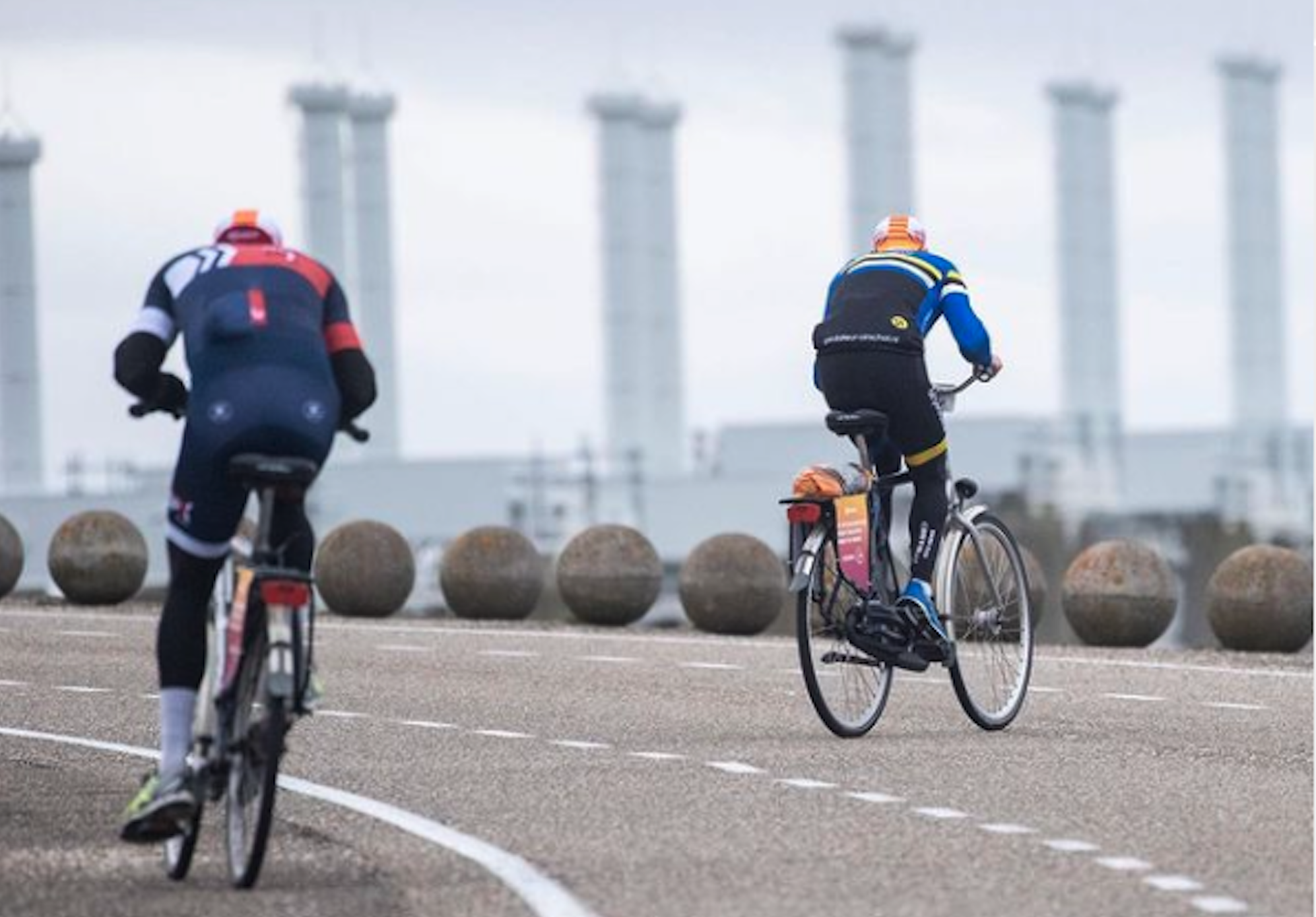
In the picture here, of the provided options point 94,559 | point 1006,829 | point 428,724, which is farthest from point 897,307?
point 94,559

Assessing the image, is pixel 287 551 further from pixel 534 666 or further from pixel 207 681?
pixel 534 666

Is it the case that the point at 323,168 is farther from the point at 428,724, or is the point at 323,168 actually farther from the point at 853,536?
the point at 853,536

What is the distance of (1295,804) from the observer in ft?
36.1

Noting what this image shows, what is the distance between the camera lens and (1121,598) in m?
22.9

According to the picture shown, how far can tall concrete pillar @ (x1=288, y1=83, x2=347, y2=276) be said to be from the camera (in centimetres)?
8725

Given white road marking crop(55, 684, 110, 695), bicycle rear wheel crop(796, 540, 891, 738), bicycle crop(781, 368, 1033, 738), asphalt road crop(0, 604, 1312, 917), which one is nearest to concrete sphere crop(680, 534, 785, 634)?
asphalt road crop(0, 604, 1312, 917)

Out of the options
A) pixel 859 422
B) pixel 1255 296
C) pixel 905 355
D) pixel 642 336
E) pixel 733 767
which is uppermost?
pixel 1255 296

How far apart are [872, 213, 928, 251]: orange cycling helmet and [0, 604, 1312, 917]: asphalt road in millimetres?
1983

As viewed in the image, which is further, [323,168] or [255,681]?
[323,168]

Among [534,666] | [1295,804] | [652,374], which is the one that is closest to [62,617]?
[534,666]

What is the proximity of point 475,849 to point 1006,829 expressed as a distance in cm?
165

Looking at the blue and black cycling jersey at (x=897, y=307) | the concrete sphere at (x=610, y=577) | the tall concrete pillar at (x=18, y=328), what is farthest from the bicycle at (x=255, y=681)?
the tall concrete pillar at (x=18, y=328)

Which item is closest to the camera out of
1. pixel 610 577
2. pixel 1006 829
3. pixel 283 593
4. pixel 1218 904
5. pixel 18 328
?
pixel 1218 904

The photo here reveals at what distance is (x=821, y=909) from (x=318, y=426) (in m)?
1.88
